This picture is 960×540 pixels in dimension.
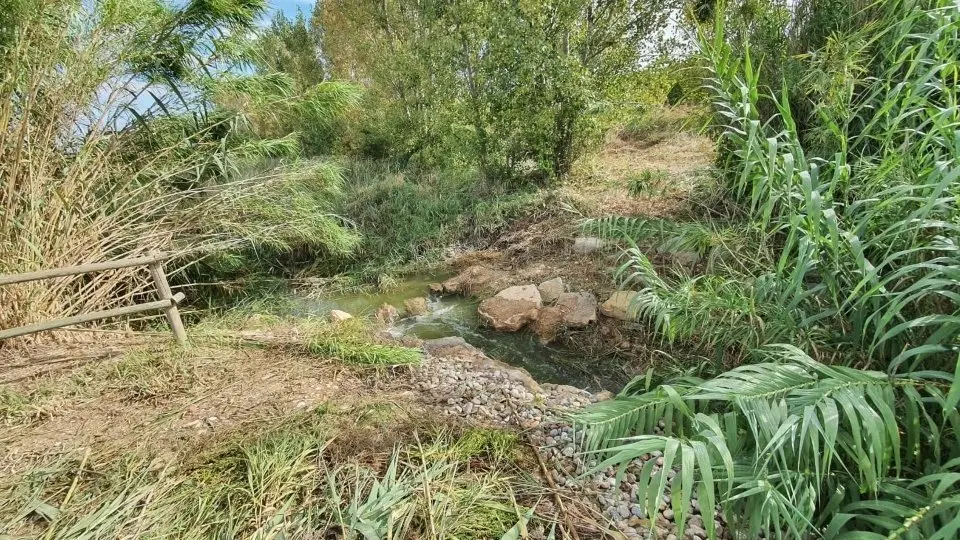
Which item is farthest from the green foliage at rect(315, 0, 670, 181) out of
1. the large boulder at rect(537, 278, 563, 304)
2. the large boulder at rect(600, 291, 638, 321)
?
the large boulder at rect(600, 291, 638, 321)

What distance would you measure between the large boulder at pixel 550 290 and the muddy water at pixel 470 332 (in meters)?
0.49

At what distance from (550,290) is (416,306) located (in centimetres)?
149

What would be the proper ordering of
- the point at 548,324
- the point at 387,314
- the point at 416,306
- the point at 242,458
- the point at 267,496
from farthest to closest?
the point at 416,306, the point at 387,314, the point at 548,324, the point at 242,458, the point at 267,496

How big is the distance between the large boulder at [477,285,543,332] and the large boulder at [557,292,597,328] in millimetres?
254

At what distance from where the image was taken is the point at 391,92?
843 centimetres

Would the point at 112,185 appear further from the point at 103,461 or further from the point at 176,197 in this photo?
the point at 103,461

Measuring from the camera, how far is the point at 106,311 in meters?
2.42

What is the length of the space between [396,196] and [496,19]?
3.03m

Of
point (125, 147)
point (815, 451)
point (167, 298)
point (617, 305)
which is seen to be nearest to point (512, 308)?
point (617, 305)

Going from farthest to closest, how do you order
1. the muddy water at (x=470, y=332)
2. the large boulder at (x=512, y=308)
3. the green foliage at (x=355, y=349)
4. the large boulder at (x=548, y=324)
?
1. the large boulder at (x=512, y=308)
2. the large boulder at (x=548, y=324)
3. the muddy water at (x=470, y=332)
4. the green foliage at (x=355, y=349)

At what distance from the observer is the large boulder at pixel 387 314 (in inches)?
172

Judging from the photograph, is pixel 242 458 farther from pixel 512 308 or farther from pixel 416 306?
pixel 416 306

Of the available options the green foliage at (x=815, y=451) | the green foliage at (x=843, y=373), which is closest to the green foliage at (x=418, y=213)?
the green foliage at (x=843, y=373)

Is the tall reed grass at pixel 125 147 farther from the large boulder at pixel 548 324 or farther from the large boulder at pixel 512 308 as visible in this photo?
the large boulder at pixel 548 324
